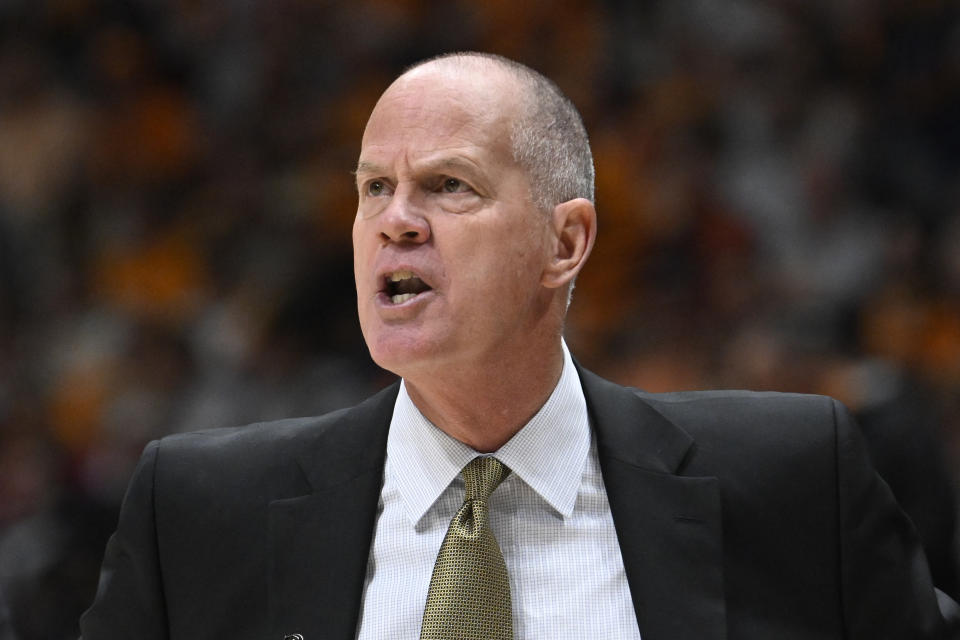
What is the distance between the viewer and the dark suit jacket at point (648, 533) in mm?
2186

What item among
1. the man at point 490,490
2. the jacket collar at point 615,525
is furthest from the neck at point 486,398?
the jacket collar at point 615,525

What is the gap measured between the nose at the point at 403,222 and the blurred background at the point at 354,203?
7.35 feet

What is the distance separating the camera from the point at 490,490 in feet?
7.43

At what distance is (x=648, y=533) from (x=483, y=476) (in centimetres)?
30

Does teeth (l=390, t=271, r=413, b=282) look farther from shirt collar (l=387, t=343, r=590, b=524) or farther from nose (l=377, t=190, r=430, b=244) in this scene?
shirt collar (l=387, t=343, r=590, b=524)

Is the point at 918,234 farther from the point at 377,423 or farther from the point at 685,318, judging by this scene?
the point at 377,423

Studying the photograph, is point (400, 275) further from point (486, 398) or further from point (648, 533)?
point (648, 533)

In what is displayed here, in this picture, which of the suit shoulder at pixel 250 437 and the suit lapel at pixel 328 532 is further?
the suit shoulder at pixel 250 437

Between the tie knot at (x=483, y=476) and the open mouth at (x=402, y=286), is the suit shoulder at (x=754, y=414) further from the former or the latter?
the open mouth at (x=402, y=286)

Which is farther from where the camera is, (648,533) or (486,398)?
(486,398)

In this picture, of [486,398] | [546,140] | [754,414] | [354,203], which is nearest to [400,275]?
[486,398]

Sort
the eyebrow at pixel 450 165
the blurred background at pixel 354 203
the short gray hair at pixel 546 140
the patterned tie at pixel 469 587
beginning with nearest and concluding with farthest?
the patterned tie at pixel 469 587 < the eyebrow at pixel 450 165 < the short gray hair at pixel 546 140 < the blurred background at pixel 354 203

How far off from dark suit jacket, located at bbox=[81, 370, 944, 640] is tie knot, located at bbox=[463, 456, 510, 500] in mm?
167

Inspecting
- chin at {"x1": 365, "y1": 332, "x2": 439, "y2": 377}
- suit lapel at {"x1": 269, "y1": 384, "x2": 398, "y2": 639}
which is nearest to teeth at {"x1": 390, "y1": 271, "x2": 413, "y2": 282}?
chin at {"x1": 365, "y1": 332, "x2": 439, "y2": 377}
